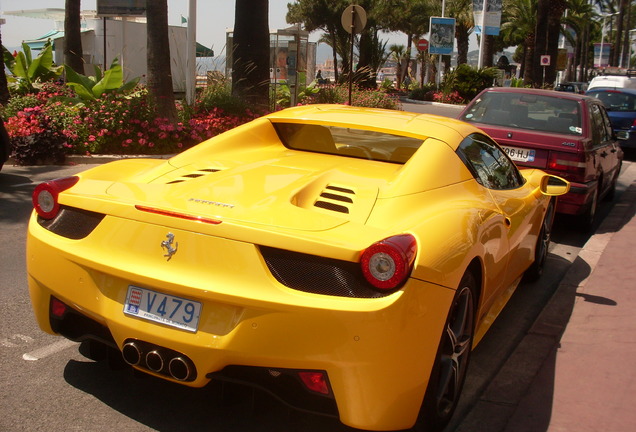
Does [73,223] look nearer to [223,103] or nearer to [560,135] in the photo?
[560,135]

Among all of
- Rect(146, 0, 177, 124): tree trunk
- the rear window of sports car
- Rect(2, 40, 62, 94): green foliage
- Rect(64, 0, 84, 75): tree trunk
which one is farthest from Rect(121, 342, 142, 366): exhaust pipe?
Rect(64, 0, 84, 75): tree trunk

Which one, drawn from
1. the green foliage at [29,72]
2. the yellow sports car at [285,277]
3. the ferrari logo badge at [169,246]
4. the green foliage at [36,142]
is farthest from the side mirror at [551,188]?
the green foliage at [29,72]

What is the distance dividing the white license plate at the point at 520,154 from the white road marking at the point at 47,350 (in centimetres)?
548

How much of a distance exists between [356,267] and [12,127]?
1031cm

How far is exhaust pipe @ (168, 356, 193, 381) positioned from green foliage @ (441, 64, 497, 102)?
106 feet

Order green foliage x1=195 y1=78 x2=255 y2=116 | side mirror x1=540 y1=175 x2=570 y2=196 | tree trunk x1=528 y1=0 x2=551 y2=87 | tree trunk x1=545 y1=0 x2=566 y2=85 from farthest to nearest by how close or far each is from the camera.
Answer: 1. tree trunk x1=545 y1=0 x2=566 y2=85
2. tree trunk x1=528 y1=0 x2=551 y2=87
3. green foliage x1=195 y1=78 x2=255 y2=116
4. side mirror x1=540 y1=175 x2=570 y2=196

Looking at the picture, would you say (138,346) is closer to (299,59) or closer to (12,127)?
(12,127)

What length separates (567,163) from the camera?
7977 millimetres

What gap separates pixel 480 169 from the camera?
4461 mm

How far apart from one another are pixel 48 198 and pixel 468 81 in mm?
32817

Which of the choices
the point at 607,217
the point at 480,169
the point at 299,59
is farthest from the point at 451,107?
the point at 480,169

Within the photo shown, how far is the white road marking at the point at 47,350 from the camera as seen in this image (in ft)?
13.3

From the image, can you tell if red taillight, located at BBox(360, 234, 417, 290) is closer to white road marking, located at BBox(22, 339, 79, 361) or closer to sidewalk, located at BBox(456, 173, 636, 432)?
sidewalk, located at BBox(456, 173, 636, 432)

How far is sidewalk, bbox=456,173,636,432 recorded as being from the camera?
3691 millimetres
